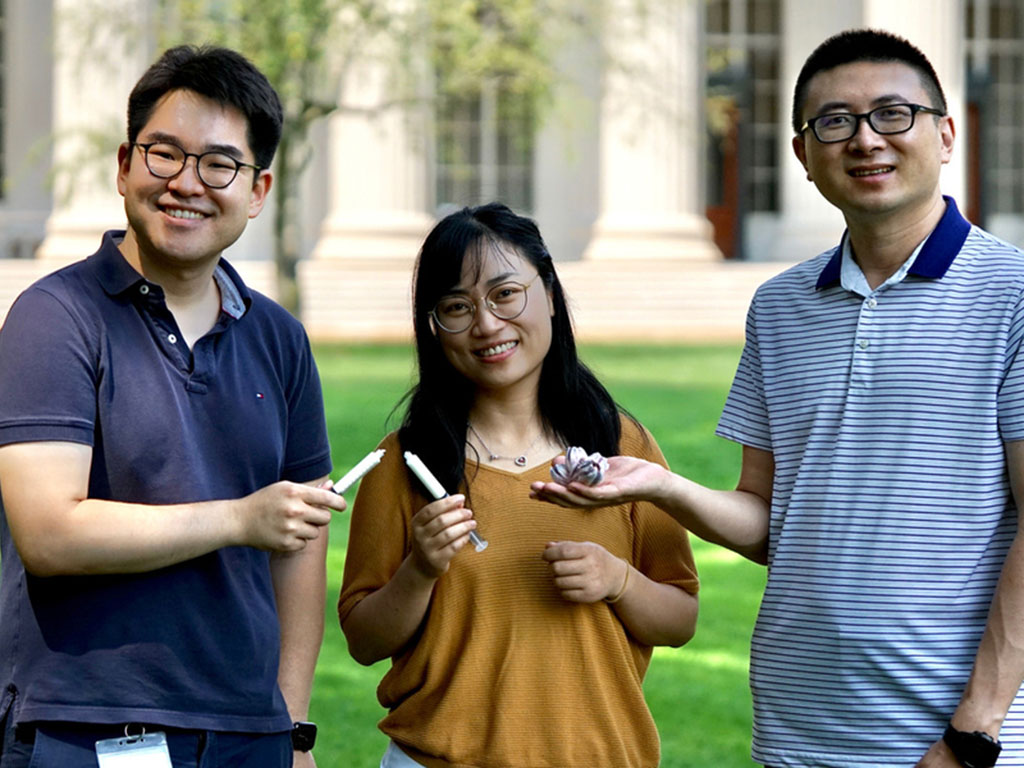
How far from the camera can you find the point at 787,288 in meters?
3.12

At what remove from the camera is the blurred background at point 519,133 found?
17.4 meters

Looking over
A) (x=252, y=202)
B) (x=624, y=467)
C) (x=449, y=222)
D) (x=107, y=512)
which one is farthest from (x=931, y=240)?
(x=107, y=512)

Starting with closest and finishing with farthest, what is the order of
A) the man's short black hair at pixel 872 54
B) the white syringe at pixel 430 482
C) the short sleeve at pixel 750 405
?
the white syringe at pixel 430 482
the man's short black hair at pixel 872 54
the short sleeve at pixel 750 405

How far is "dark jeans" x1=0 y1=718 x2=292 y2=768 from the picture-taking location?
8.36ft

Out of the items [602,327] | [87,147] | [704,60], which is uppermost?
[704,60]

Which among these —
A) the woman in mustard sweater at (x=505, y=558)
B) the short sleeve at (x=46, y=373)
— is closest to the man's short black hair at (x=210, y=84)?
the short sleeve at (x=46, y=373)

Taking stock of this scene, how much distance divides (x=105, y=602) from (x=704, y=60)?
2311cm

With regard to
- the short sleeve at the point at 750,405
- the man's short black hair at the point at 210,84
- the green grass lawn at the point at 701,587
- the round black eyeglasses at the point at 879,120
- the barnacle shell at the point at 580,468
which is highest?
the man's short black hair at the point at 210,84

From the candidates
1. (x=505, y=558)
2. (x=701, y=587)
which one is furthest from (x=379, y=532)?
(x=701, y=587)

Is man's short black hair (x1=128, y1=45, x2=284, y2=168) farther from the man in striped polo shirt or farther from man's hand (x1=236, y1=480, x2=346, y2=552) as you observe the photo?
the man in striped polo shirt

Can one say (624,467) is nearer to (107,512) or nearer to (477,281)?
(477,281)

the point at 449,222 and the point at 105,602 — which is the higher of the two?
the point at 449,222

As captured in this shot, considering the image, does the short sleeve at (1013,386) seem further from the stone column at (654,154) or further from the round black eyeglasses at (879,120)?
the stone column at (654,154)

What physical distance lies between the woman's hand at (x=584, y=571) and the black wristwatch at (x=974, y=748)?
677 mm
